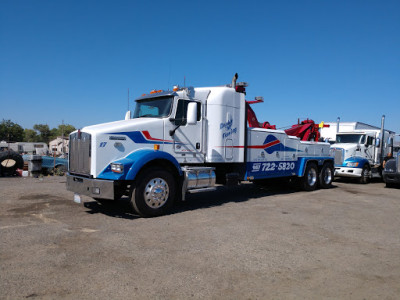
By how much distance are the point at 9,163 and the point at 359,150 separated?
1677 centimetres

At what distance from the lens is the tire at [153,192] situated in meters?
6.29

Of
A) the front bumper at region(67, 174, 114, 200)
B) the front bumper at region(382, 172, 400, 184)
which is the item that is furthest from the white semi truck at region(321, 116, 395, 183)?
the front bumper at region(67, 174, 114, 200)

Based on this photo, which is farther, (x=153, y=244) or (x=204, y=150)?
(x=204, y=150)

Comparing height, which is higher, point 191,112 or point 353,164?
→ point 191,112

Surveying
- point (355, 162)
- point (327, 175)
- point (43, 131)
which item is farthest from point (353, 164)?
point (43, 131)

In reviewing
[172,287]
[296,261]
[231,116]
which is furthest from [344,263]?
[231,116]

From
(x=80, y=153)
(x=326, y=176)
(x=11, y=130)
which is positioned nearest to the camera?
(x=80, y=153)

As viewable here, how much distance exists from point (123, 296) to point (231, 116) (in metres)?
5.96

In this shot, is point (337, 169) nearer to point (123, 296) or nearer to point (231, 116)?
point (231, 116)

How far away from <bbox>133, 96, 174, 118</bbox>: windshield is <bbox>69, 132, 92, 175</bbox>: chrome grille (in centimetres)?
161

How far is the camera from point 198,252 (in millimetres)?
4395

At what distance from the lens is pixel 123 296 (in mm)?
3068

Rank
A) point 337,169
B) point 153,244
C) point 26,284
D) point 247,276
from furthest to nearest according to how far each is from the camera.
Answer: point 337,169
point 153,244
point 247,276
point 26,284

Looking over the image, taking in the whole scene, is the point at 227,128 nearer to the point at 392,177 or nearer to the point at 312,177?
the point at 312,177
